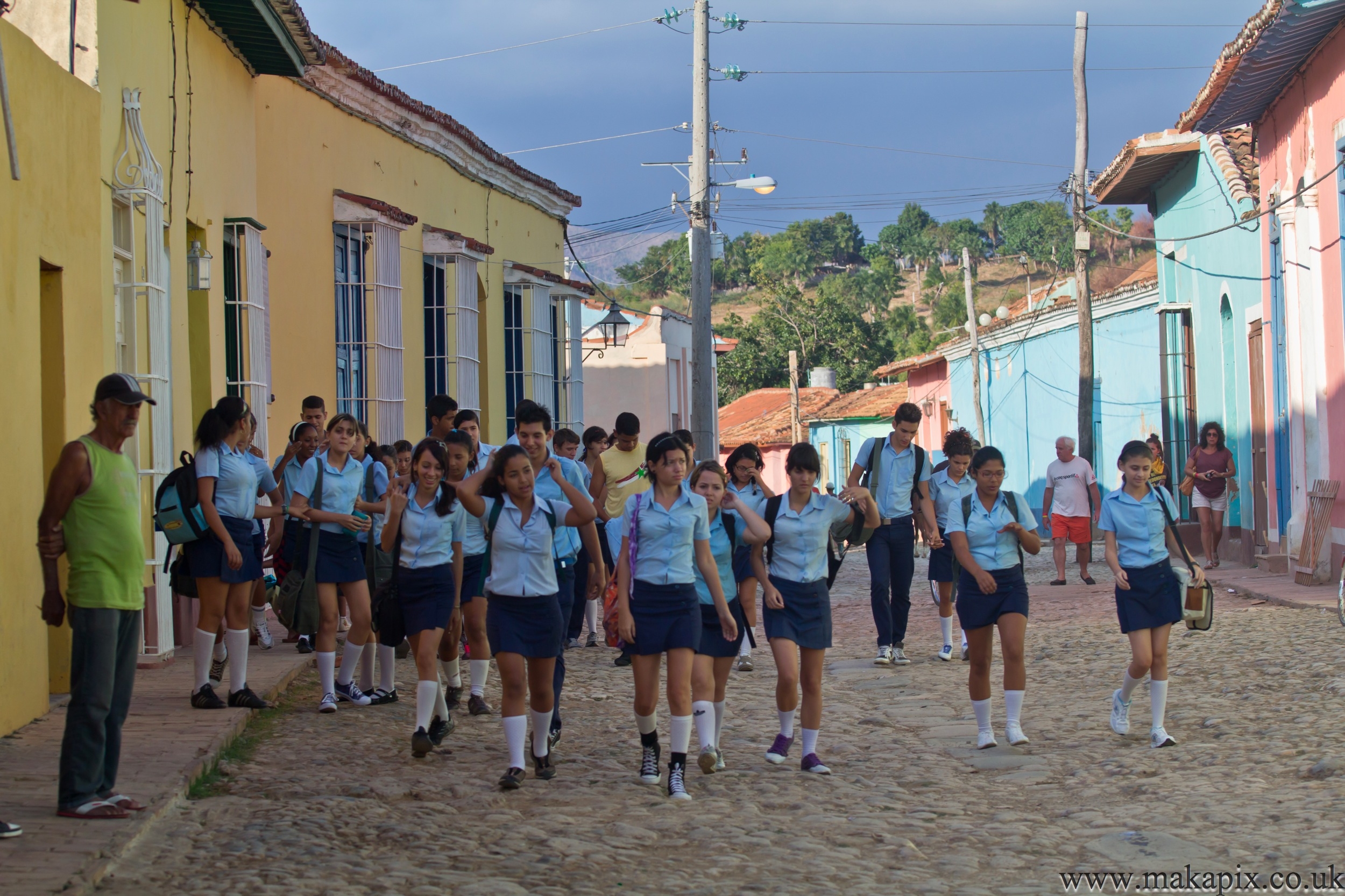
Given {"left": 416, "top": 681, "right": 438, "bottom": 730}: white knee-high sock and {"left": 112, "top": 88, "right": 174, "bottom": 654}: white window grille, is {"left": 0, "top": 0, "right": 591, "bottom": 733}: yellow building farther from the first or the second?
{"left": 416, "top": 681, "right": 438, "bottom": 730}: white knee-high sock

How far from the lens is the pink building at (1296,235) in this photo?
1333 cm

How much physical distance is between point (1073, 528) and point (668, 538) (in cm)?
1041

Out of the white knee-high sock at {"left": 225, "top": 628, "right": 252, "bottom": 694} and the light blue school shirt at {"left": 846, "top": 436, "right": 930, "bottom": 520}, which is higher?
the light blue school shirt at {"left": 846, "top": 436, "right": 930, "bottom": 520}

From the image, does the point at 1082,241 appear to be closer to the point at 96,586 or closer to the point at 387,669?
the point at 387,669

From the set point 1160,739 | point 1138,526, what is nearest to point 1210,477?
point 1138,526

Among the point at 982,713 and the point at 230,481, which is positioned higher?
the point at 230,481

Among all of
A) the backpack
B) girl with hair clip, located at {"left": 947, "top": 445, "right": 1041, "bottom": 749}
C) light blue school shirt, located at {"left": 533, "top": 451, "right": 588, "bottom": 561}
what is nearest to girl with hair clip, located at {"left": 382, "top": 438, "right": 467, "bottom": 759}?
light blue school shirt, located at {"left": 533, "top": 451, "right": 588, "bottom": 561}

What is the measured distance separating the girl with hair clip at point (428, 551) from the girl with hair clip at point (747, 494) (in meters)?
1.46

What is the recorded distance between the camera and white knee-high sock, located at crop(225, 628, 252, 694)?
791 cm

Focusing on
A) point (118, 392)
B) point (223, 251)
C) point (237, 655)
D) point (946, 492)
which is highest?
point (223, 251)

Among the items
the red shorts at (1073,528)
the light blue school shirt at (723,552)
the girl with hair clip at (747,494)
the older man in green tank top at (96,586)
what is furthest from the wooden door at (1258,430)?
the older man in green tank top at (96,586)

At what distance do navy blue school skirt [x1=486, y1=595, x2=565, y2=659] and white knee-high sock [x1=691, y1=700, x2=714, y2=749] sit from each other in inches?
27.7

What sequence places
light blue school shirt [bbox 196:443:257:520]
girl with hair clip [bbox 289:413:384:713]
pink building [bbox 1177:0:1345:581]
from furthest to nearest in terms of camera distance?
pink building [bbox 1177:0:1345:581] → girl with hair clip [bbox 289:413:384:713] → light blue school shirt [bbox 196:443:257:520]

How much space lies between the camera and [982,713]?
7141 millimetres
